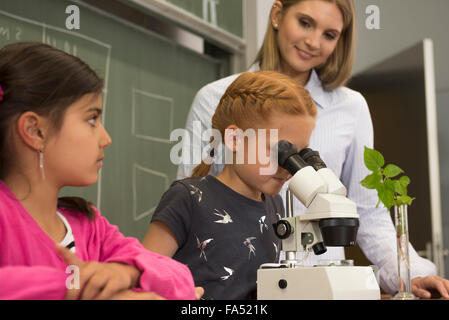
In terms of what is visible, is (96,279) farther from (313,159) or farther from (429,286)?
(429,286)

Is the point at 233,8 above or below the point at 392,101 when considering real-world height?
above

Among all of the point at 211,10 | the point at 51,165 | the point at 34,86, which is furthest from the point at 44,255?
the point at 211,10

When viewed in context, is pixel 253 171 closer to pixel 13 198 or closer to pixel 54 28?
pixel 13 198

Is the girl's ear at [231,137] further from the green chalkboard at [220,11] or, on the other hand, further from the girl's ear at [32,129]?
the green chalkboard at [220,11]

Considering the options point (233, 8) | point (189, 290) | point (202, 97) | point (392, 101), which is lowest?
point (189, 290)

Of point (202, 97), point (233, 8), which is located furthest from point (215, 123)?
point (233, 8)

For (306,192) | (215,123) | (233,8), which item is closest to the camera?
(306,192)

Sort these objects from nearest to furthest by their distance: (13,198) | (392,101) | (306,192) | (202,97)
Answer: (13,198)
(306,192)
(202,97)
(392,101)

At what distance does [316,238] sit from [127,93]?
1678 millimetres

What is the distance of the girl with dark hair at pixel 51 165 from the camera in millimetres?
821

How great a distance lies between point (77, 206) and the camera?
986mm

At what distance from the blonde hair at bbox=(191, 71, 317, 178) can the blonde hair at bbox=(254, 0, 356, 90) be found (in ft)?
1.56

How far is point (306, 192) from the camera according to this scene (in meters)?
0.96

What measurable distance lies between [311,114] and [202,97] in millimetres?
566
